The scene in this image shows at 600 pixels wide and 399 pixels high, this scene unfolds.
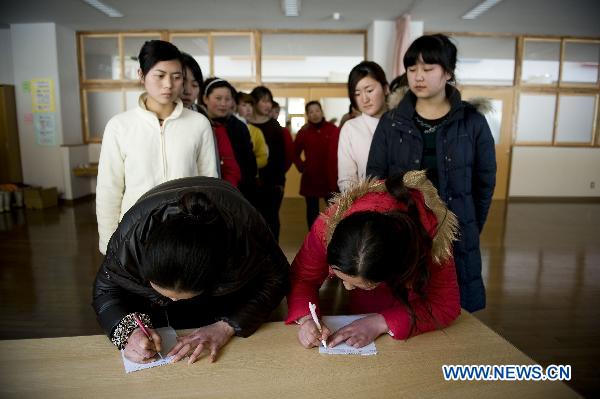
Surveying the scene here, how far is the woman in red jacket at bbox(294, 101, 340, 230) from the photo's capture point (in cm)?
361

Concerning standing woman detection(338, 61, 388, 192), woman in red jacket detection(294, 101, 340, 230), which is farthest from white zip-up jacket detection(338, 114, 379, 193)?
woman in red jacket detection(294, 101, 340, 230)

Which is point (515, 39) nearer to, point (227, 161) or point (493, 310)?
point (493, 310)

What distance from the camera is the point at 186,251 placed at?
0.82m

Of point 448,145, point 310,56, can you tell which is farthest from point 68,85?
point 448,145

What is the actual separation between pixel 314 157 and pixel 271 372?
292 cm

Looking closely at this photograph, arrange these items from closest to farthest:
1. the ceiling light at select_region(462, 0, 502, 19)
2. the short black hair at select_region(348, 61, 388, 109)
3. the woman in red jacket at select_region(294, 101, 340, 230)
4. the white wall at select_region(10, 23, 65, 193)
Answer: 1. the short black hair at select_region(348, 61, 388, 109)
2. the woman in red jacket at select_region(294, 101, 340, 230)
3. the ceiling light at select_region(462, 0, 502, 19)
4. the white wall at select_region(10, 23, 65, 193)

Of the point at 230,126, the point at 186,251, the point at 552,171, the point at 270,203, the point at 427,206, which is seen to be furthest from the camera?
the point at 552,171

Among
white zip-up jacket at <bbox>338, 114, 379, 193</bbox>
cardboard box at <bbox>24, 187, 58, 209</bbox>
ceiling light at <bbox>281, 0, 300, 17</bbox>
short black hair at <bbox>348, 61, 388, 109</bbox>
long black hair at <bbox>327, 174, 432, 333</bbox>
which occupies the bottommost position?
cardboard box at <bbox>24, 187, 58, 209</bbox>

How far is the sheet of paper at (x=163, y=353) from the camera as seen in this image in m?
Answer: 0.91

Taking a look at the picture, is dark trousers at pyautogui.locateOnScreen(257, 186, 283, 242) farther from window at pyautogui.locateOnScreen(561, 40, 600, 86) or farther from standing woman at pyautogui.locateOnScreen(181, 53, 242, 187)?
window at pyautogui.locateOnScreen(561, 40, 600, 86)

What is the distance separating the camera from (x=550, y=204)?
21.4 ft

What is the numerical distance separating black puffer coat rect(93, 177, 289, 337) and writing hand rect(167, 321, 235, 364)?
0.03m

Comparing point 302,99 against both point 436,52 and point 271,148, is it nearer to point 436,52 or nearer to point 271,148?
point 271,148

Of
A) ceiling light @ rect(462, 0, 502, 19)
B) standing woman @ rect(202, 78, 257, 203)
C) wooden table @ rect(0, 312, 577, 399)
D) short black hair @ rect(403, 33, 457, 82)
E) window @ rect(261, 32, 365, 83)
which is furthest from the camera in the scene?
window @ rect(261, 32, 365, 83)
